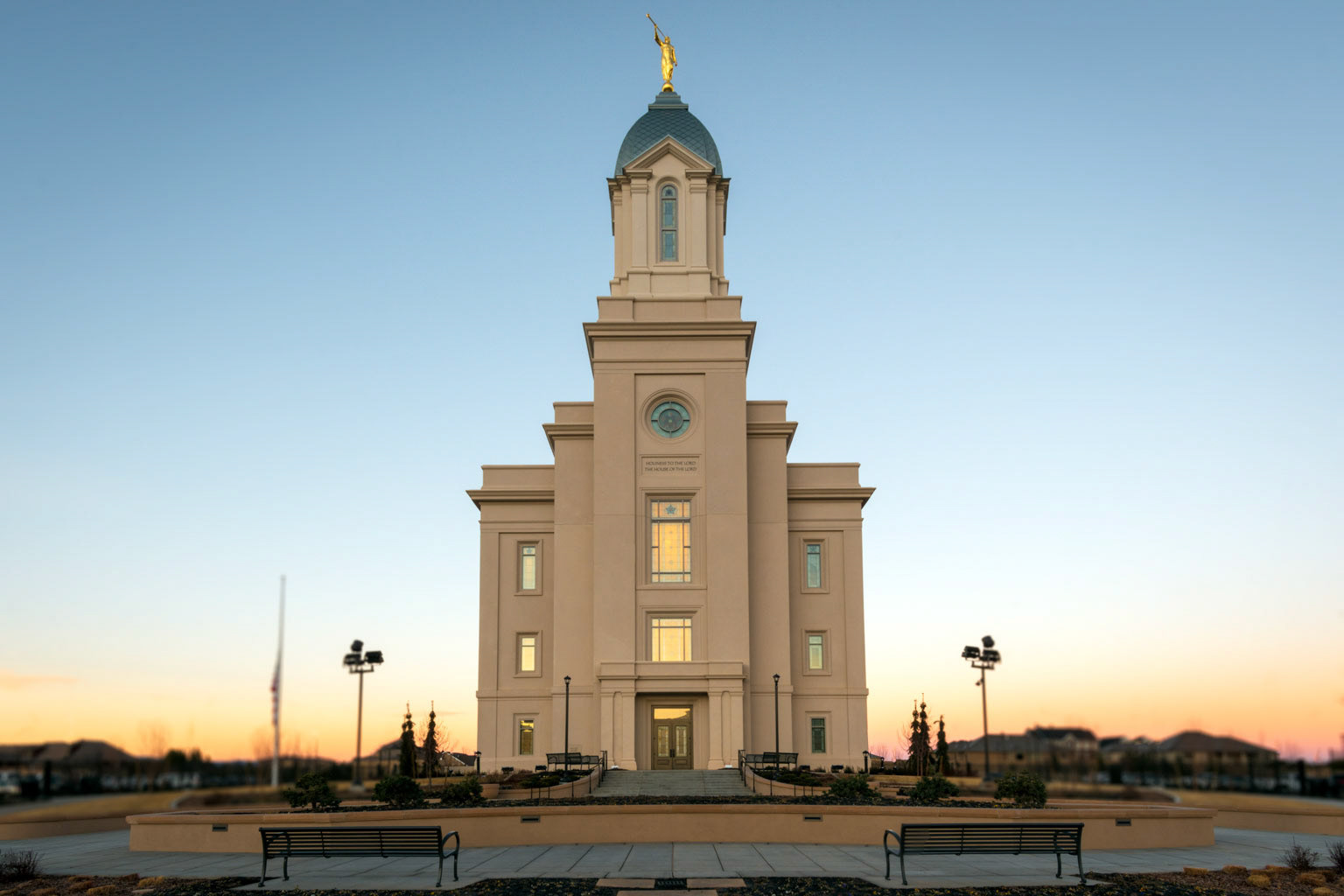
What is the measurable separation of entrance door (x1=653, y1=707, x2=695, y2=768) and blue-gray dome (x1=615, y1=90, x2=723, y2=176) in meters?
21.6

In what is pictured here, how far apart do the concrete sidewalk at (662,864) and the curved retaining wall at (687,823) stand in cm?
Result: 35

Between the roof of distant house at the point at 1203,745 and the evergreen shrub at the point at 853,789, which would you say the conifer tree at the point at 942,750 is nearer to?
the evergreen shrub at the point at 853,789

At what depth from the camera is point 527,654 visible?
141 ft

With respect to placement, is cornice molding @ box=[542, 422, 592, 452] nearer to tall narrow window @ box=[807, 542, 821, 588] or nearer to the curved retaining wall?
tall narrow window @ box=[807, 542, 821, 588]

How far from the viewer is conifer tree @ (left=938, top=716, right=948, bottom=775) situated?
4016cm

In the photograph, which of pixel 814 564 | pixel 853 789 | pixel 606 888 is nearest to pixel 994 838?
pixel 606 888

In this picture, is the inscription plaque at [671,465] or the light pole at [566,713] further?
the inscription plaque at [671,465]

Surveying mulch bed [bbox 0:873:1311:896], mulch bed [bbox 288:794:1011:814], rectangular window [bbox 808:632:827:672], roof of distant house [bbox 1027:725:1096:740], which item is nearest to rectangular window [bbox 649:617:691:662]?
rectangular window [bbox 808:632:827:672]

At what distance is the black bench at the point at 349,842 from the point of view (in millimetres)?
17547

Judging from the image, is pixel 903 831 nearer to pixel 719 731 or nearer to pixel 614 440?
pixel 719 731

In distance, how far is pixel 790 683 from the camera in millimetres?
41531

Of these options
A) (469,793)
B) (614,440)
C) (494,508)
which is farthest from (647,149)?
(469,793)

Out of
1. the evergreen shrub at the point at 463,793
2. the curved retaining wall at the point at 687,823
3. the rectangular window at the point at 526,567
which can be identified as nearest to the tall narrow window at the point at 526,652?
the rectangular window at the point at 526,567

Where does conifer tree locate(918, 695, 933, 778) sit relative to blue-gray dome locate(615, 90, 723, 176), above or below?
below
